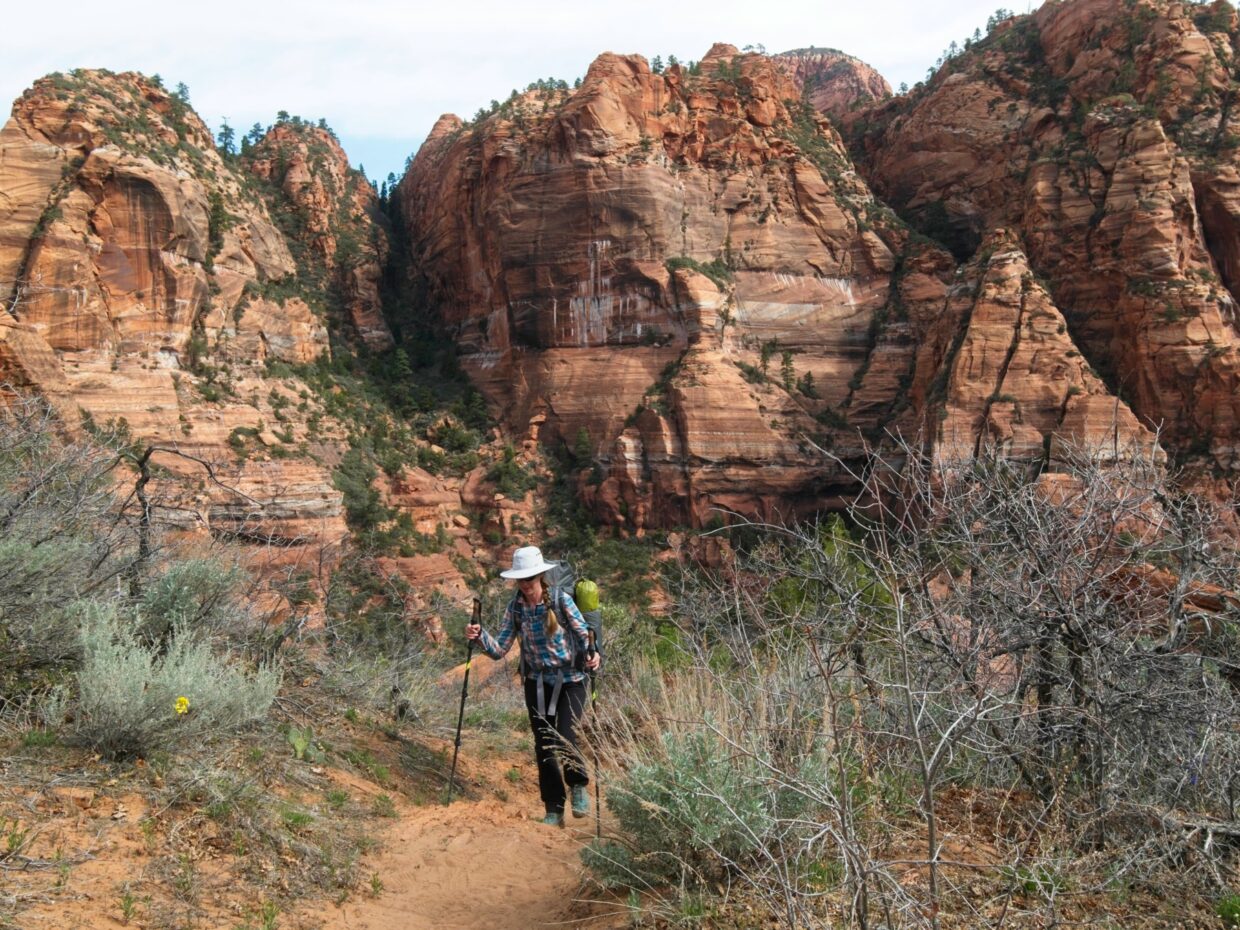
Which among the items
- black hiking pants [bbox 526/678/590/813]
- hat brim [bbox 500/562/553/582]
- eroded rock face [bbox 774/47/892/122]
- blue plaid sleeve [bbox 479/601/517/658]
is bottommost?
black hiking pants [bbox 526/678/590/813]

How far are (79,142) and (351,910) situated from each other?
32.8 m

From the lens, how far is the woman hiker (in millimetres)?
5250

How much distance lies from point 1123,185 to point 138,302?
120ft

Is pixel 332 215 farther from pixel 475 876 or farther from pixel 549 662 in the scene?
pixel 475 876

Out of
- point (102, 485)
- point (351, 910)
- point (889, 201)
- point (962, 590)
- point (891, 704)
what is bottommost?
point (351, 910)

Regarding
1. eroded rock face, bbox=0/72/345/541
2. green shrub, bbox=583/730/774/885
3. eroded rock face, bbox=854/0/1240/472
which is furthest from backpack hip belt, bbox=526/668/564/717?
eroded rock face, bbox=854/0/1240/472

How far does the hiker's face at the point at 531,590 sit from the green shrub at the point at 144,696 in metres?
1.71

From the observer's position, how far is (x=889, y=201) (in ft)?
152

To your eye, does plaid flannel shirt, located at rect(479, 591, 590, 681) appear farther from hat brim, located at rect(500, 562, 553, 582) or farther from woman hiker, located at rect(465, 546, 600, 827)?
hat brim, located at rect(500, 562, 553, 582)

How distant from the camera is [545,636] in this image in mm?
5270

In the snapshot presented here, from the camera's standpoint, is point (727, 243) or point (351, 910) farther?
point (727, 243)

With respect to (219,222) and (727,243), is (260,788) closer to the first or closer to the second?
(219,222)

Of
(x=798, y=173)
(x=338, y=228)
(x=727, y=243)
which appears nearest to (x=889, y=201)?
(x=798, y=173)

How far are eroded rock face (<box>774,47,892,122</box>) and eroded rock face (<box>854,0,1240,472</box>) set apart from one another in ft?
167
